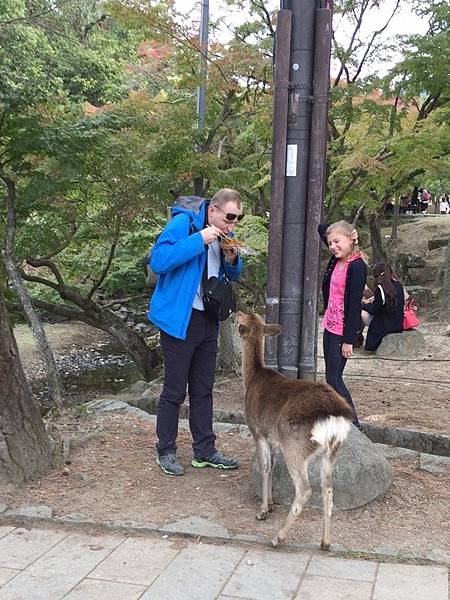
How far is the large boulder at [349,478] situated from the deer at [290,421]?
170 mm

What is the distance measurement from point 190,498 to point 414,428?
2.52m

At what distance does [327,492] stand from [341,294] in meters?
1.92

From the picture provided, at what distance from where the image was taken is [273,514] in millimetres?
3768

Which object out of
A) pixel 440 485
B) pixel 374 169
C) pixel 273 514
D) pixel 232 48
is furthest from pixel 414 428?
pixel 232 48

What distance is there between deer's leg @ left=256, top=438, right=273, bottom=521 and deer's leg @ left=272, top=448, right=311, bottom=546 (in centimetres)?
33

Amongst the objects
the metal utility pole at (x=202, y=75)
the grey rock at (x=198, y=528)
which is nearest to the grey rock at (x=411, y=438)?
the grey rock at (x=198, y=528)

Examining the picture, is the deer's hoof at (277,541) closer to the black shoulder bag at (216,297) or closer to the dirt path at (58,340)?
the black shoulder bag at (216,297)

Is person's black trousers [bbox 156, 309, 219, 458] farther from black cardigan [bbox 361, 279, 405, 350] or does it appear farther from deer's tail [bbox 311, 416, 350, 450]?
black cardigan [bbox 361, 279, 405, 350]

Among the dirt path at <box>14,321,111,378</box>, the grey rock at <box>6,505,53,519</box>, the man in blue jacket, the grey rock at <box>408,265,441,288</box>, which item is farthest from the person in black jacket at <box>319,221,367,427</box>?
the grey rock at <box>408,265,441,288</box>

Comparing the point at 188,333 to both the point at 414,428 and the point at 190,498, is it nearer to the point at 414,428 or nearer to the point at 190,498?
the point at 190,498

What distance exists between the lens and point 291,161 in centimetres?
396

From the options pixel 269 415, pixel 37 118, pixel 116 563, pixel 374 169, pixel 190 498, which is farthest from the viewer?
pixel 374 169

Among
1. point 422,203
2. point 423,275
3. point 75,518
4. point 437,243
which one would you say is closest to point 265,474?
point 75,518

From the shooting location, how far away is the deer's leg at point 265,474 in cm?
372
